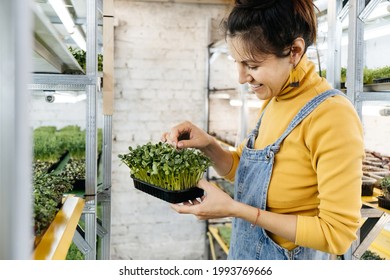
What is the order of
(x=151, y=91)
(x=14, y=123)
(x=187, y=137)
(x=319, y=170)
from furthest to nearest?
(x=151, y=91) < (x=187, y=137) < (x=319, y=170) < (x=14, y=123)

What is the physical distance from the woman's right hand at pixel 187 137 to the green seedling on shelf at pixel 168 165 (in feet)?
0.06

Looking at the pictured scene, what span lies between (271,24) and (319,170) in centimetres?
30

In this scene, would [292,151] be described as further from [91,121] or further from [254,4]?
[91,121]

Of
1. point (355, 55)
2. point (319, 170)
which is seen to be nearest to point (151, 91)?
point (355, 55)

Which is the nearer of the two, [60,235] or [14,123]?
[14,123]

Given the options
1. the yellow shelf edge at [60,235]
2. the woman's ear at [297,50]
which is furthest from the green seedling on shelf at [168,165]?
the woman's ear at [297,50]

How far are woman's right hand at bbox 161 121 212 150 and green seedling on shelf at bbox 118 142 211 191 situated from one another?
2cm

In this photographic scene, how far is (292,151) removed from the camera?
89 cm

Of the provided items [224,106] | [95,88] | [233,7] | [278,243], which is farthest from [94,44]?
[224,106]

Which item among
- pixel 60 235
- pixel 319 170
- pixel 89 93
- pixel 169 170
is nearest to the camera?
pixel 319 170

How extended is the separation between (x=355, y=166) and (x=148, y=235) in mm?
2557

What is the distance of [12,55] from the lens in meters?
0.39

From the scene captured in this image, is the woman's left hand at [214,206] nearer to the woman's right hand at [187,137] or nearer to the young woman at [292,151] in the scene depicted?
the young woman at [292,151]

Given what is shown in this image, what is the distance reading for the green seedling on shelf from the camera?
1012mm
